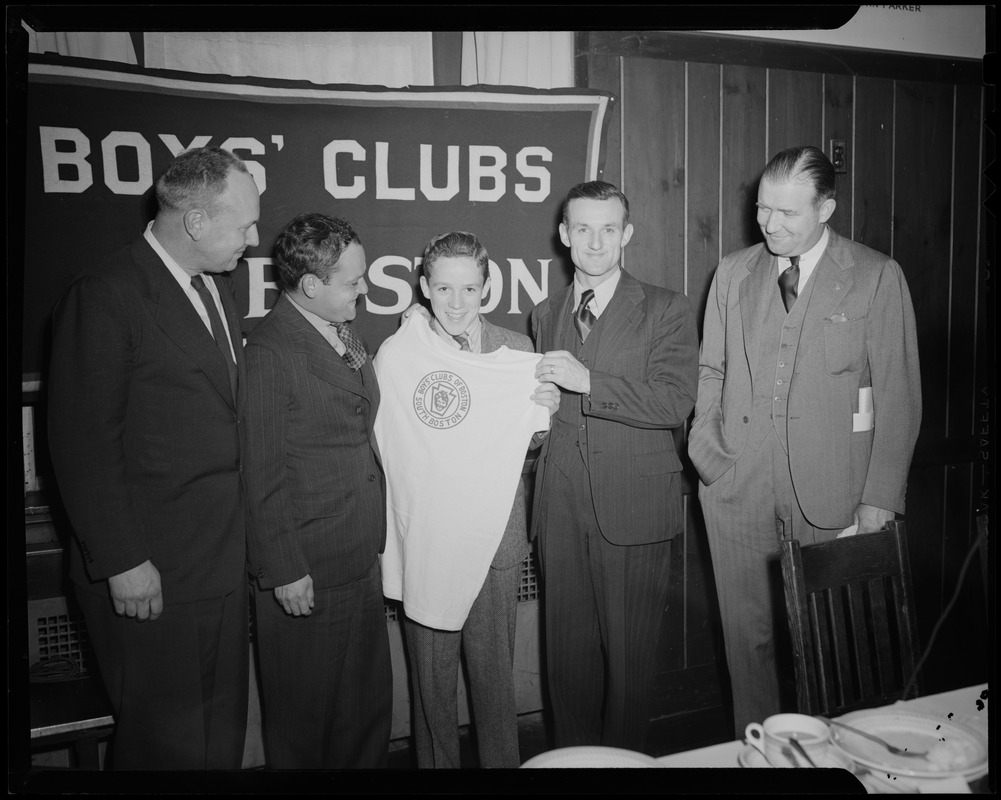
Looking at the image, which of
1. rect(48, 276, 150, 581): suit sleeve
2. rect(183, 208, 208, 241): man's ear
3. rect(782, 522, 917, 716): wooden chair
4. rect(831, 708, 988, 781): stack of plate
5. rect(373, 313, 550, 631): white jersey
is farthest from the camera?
rect(373, 313, 550, 631): white jersey

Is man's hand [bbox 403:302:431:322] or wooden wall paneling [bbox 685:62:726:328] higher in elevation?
wooden wall paneling [bbox 685:62:726:328]

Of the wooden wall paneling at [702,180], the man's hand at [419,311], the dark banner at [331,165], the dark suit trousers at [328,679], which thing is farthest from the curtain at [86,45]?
the wooden wall paneling at [702,180]

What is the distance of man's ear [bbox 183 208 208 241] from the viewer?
1.85m

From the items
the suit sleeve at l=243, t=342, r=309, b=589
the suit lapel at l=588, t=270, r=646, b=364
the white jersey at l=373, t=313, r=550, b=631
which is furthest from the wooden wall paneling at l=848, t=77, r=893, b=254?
the suit sleeve at l=243, t=342, r=309, b=589

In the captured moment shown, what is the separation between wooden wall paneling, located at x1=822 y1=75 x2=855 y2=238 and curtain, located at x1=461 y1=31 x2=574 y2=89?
812mm

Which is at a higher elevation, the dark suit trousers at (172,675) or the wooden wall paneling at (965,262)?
the wooden wall paneling at (965,262)

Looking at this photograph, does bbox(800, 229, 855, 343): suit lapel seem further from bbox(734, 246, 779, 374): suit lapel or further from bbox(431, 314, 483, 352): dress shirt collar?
bbox(431, 314, 483, 352): dress shirt collar

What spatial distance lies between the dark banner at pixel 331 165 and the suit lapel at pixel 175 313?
200mm

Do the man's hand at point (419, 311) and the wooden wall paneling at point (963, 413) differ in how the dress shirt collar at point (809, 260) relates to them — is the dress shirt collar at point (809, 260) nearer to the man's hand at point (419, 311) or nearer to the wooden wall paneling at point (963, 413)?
the wooden wall paneling at point (963, 413)

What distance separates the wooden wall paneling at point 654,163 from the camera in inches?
85.1

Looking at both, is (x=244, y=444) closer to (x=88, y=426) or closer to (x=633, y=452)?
(x=88, y=426)

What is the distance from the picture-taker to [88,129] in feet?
6.26

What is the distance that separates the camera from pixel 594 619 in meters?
2.07

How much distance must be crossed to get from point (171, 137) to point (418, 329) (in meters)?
0.84
